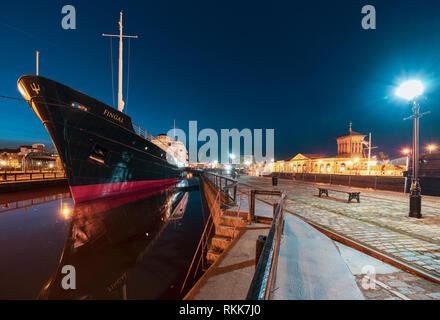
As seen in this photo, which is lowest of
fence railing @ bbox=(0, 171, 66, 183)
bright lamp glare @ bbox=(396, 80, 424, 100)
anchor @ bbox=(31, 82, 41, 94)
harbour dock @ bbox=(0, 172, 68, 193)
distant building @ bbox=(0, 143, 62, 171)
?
harbour dock @ bbox=(0, 172, 68, 193)

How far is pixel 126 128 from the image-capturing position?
13.1 metres

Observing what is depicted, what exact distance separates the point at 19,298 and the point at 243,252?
16.6 ft

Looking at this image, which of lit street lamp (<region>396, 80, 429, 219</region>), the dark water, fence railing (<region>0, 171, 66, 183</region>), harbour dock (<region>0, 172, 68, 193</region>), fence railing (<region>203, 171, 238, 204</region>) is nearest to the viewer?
the dark water

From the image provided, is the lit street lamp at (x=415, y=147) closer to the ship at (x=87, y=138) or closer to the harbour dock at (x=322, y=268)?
the harbour dock at (x=322, y=268)

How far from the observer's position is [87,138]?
35.4 feet

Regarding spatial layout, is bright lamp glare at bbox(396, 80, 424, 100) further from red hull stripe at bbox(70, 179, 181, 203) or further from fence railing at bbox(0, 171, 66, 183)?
fence railing at bbox(0, 171, 66, 183)

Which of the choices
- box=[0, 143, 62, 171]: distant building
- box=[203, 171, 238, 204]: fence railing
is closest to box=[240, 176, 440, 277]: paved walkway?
box=[203, 171, 238, 204]: fence railing

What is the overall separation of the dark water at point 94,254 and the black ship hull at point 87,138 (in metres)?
2.82

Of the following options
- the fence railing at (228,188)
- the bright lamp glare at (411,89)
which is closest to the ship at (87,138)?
the fence railing at (228,188)

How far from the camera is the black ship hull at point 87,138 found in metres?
9.17

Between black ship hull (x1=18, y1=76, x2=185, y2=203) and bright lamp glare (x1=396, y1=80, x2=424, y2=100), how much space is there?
16.6m

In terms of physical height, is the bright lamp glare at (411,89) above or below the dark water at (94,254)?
above

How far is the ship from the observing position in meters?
9.17

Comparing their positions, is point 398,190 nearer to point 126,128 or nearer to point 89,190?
point 126,128
